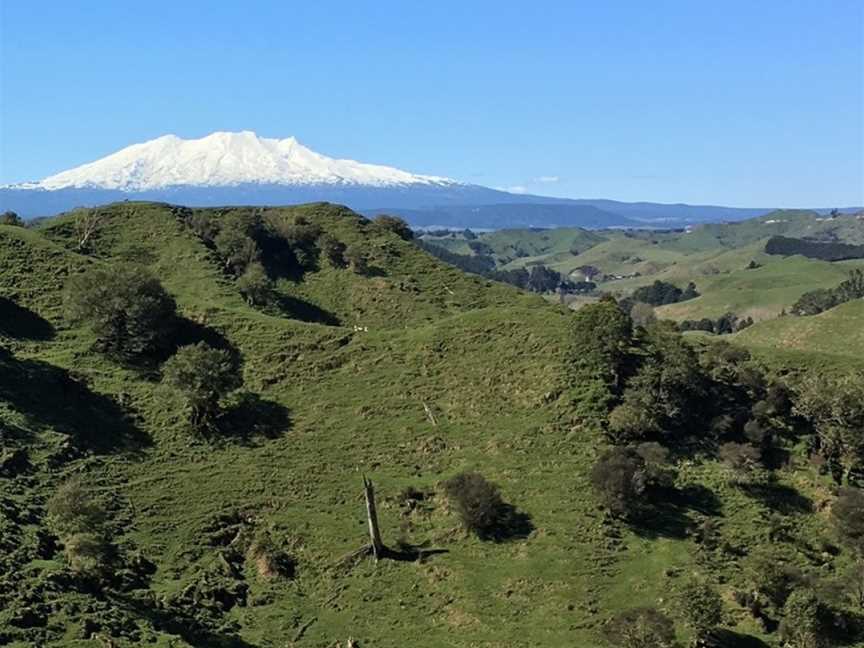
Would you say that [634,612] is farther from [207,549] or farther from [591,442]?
[207,549]

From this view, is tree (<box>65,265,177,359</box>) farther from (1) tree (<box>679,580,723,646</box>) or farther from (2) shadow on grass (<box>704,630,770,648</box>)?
(2) shadow on grass (<box>704,630,770,648</box>)

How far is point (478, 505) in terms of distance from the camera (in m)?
49.7

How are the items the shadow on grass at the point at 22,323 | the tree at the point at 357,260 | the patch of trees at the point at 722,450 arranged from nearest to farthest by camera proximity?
the patch of trees at the point at 722,450
the shadow on grass at the point at 22,323
the tree at the point at 357,260

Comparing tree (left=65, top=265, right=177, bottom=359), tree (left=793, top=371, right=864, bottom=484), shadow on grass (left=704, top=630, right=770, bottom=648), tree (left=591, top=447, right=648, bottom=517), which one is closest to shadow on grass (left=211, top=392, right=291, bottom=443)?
tree (left=65, top=265, right=177, bottom=359)

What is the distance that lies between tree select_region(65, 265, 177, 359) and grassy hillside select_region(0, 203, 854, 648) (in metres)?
1.97

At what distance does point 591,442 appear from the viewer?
56.2 metres

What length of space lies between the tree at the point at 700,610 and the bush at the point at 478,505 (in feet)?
43.8

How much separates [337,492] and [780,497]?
30771 millimetres

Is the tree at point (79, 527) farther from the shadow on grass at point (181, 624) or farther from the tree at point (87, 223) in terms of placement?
the tree at point (87, 223)

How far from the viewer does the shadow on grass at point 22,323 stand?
234ft

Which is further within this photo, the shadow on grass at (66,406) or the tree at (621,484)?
the shadow on grass at (66,406)

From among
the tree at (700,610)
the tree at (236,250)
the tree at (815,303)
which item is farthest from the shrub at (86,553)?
the tree at (815,303)

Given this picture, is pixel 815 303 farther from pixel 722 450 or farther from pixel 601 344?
pixel 722 450

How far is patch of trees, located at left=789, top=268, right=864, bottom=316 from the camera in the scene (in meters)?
164
